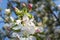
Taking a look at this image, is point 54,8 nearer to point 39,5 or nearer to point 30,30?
point 39,5

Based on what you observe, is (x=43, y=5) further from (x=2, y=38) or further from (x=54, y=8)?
(x=2, y=38)

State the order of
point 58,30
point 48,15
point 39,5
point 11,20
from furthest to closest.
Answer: point 39,5, point 48,15, point 58,30, point 11,20

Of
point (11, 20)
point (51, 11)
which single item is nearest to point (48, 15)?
point (51, 11)

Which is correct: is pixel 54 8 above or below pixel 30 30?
above

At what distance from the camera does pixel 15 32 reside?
4.16 ft

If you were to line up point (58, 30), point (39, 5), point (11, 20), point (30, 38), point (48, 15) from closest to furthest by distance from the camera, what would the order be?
point (30, 38) → point (11, 20) → point (58, 30) → point (48, 15) → point (39, 5)

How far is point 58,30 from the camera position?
87.3 inches

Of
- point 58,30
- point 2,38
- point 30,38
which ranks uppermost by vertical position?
point 58,30

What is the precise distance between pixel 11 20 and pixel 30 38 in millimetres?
223

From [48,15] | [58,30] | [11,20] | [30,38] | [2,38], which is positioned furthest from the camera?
[48,15]

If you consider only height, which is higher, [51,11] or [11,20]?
[51,11]

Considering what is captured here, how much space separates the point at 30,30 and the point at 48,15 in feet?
4.06

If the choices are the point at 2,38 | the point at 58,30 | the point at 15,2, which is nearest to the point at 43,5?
the point at 15,2

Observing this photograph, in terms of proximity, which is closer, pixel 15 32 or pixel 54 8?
pixel 15 32
